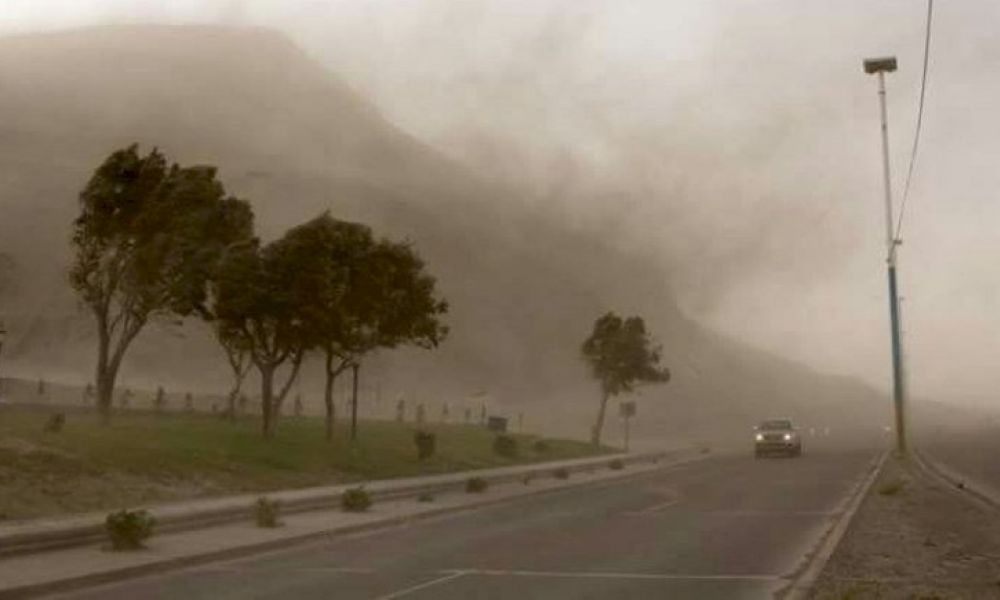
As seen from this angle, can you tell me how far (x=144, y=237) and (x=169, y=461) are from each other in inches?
532

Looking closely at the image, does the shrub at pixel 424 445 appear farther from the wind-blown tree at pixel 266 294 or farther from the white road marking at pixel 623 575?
the white road marking at pixel 623 575

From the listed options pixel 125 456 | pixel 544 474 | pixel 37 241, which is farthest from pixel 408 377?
pixel 125 456

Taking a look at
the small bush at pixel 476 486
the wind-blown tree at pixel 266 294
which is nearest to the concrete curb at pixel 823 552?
the small bush at pixel 476 486

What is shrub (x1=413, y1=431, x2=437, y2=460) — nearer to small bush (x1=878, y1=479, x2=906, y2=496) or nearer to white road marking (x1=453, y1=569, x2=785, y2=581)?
small bush (x1=878, y1=479, x2=906, y2=496)

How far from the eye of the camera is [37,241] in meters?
156

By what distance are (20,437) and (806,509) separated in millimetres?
17796

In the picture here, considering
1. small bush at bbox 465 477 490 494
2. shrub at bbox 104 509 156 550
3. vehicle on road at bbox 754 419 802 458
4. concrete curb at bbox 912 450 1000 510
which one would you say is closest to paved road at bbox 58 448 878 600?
shrub at bbox 104 509 156 550

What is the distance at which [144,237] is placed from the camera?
41.5 m

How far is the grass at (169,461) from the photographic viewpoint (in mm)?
24484

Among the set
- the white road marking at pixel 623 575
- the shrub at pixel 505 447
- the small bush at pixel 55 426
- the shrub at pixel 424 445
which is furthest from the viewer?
the shrub at pixel 505 447

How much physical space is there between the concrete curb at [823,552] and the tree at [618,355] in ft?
109

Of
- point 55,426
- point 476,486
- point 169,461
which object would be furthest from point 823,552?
point 55,426

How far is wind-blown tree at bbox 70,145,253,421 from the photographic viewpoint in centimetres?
4119

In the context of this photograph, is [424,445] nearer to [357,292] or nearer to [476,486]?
[357,292]
